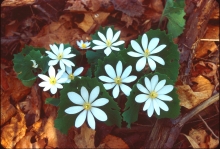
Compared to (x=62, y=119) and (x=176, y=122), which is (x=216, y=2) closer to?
(x=176, y=122)

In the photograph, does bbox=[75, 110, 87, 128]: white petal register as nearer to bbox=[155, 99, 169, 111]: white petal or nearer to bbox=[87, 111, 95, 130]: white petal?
bbox=[87, 111, 95, 130]: white petal

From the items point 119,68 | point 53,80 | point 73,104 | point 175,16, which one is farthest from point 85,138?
point 175,16

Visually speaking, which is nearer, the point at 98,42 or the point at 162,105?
the point at 162,105

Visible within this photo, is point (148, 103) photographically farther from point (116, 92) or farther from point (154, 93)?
point (116, 92)

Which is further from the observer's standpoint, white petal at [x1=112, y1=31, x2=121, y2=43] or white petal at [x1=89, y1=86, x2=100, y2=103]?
white petal at [x1=112, y1=31, x2=121, y2=43]

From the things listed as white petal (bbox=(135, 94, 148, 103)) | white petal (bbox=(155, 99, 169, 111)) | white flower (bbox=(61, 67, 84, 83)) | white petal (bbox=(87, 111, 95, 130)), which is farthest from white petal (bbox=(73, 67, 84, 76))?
white petal (bbox=(155, 99, 169, 111))

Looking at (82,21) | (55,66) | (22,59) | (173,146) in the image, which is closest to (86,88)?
(55,66)

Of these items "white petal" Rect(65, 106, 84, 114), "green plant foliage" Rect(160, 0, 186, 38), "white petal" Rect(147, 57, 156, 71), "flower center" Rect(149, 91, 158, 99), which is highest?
"green plant foliage" Rect(160, 0, 186, 38)
